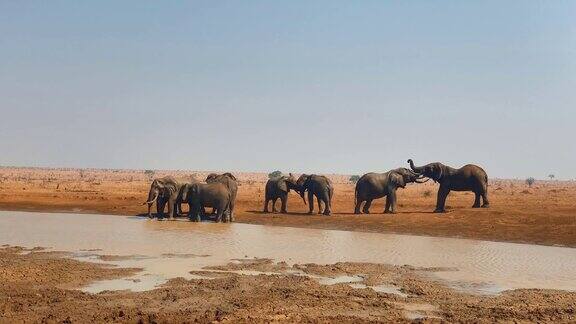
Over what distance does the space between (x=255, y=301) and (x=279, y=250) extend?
790 cm

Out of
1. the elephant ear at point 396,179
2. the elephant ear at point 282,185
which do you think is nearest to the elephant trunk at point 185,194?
the elephant ear at point 282,185

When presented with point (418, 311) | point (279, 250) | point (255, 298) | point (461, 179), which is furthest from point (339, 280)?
point (461, 179)

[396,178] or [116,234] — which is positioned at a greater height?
[396,178]

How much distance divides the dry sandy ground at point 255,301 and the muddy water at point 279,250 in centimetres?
94

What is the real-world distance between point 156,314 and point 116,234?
13256mm

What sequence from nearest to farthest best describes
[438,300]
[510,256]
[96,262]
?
[438,300], [96,262], [510,256]

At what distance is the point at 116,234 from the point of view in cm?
2209

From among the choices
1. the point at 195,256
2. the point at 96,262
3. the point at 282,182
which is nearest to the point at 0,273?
the point at 96,262

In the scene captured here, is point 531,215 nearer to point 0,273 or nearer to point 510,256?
point 510,256

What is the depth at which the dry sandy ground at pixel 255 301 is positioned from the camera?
9562mm

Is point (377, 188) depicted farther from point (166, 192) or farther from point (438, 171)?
point (166, 192)

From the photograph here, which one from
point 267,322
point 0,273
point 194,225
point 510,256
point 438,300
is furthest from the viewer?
point 194,225

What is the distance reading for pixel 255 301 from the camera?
10625mm

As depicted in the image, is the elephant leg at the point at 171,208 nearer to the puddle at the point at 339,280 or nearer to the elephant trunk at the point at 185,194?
the elephant trunk at the point at 185,194
